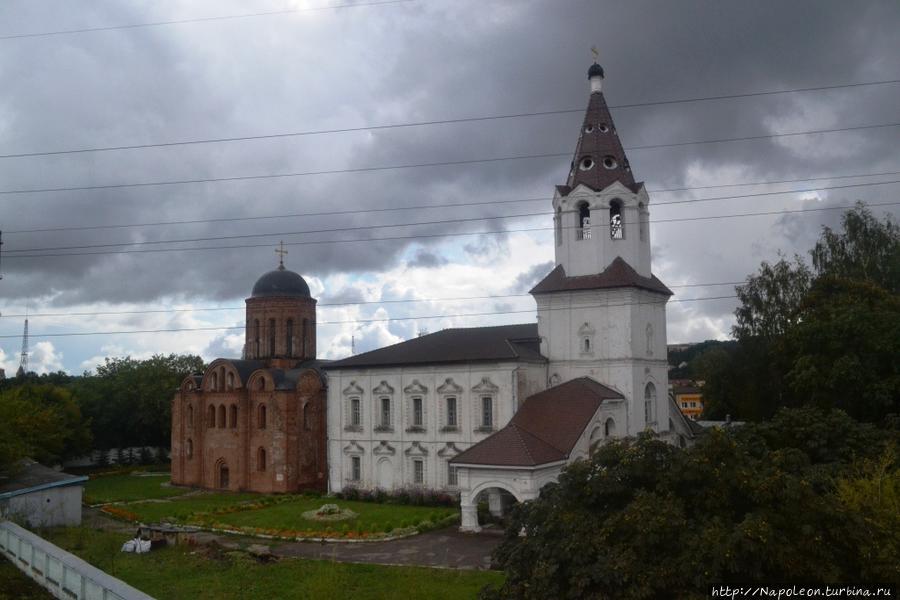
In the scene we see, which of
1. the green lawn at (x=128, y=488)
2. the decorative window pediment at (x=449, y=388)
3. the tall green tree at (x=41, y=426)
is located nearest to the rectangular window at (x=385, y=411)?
the decorative window pediment at (x=449, y=388)

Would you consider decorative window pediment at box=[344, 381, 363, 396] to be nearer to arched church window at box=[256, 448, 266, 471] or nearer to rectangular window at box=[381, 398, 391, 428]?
rectangular window at box=[381, 398, 391, 428]

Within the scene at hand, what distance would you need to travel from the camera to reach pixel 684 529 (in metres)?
11.7

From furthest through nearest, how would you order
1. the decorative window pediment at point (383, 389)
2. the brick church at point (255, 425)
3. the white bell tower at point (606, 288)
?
the brick church at point (255, 425)
the decorative window pediment at point (383, 389)
the white bell tower at point (606, 288)

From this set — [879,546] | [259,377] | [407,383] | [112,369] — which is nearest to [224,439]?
[259,377]

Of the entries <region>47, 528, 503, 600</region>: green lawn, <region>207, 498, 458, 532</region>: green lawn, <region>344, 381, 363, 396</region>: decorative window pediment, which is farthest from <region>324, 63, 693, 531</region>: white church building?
<region>47, 528, 503, 600</region>: green lawn

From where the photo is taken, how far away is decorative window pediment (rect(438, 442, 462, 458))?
3225 centimetres

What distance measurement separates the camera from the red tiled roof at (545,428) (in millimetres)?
25453

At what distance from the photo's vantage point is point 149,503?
A: 3562cm

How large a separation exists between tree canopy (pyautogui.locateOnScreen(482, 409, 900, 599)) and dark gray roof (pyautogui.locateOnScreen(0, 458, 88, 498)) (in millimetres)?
21314

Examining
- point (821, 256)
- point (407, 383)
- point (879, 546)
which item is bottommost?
point (879, 546)

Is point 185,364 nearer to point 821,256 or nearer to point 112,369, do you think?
point 112,369

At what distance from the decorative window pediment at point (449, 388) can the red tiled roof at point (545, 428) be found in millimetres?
3435

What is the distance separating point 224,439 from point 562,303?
2046 centimetres

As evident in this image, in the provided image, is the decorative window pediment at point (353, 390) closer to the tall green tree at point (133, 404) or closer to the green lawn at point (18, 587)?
the green lawn at point (18, 587)
